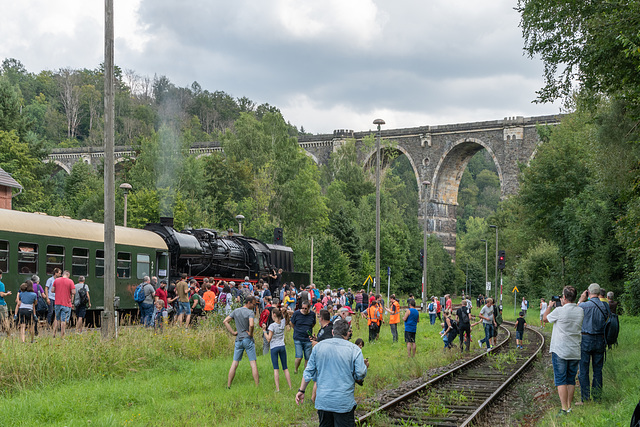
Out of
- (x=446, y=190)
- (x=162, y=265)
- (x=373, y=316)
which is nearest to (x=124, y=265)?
(x=162, y=265)

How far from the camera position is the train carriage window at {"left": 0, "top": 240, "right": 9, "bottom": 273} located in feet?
64.5

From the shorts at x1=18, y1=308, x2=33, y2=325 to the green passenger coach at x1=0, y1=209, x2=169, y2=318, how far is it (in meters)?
2.62

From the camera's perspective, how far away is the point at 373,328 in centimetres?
Result: 2411

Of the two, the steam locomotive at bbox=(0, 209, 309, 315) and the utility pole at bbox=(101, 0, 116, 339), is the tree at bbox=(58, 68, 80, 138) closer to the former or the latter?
the steam locomotive at bbox=(0, 209, 309, 315)

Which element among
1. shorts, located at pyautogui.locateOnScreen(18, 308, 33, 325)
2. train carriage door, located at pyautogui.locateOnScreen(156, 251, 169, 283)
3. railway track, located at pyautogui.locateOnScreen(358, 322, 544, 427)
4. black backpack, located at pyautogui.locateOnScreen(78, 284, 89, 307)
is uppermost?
train carriage door, located at pyautogui.locateOnScreen(156, 251, 169, 283)

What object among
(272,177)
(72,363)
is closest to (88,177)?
(272,177)

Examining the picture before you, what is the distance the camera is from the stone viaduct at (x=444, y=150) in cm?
9031

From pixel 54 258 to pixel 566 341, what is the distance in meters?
15.4

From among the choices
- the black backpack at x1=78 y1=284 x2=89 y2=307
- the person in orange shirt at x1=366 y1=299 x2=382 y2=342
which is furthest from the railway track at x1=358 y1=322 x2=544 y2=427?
the black backpack at x1=78 y1=284 x2=89 y2=307

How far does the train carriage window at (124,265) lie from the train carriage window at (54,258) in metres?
3.24

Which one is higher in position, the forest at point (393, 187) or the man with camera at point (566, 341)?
the forest at point (393, 187)

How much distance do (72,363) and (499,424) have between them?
25.3 ft

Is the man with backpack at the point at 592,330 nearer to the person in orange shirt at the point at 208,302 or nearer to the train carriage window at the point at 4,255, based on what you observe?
the person in orange shirt at the point at 208,302

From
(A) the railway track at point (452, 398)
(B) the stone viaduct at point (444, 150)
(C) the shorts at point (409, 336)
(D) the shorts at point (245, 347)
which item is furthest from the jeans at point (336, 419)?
(B) the stone viaduct at point (444, 150)
